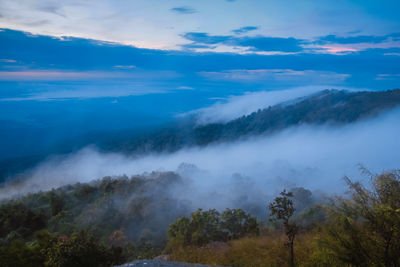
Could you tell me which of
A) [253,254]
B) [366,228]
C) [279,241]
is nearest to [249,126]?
[279,241]

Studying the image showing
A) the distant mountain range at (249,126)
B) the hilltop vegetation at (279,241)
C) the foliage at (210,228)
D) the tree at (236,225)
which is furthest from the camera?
the distant mountain range at (249,126)

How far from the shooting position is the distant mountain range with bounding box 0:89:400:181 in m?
161

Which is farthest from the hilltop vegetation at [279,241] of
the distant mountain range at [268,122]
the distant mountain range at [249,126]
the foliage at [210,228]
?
the distant mountain range at [268,122]

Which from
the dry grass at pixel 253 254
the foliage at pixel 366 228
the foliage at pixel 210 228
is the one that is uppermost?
the foliage at pixel 366 228

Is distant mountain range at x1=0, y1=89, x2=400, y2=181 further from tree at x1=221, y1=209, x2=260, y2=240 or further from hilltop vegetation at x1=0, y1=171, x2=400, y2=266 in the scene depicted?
hilltop vegetation at x1=0, y1=171, x2=400, y2=266

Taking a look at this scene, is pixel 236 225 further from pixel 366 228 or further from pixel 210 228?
pixel 366 228

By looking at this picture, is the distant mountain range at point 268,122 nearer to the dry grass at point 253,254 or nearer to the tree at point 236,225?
the tree at point 236,225

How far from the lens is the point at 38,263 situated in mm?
9953

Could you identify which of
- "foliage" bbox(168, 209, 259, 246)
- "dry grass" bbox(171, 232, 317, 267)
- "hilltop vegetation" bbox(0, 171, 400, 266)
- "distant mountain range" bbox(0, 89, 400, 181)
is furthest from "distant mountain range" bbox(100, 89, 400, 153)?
"dry grass" bbox(171, 232, 317, 267)

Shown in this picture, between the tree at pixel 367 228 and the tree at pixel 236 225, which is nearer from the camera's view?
the tree at pixel 367 228

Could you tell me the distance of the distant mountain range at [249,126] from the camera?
161000mm

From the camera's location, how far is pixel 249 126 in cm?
19175

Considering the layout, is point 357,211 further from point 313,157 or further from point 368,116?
point 368,116

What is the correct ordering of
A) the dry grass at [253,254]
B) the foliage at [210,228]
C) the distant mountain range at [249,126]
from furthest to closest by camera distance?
the distant mountain range at [249,126]
the foliage at [210,228]
the dry grass at [253,254]
